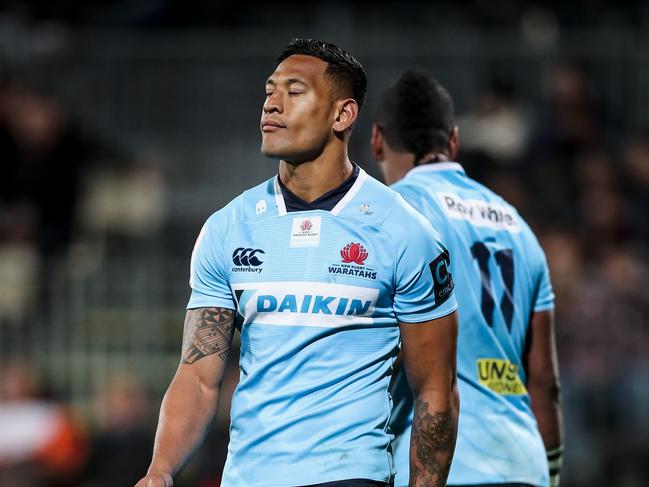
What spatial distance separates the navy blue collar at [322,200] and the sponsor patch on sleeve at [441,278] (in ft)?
1.28

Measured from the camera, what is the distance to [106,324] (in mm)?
11750

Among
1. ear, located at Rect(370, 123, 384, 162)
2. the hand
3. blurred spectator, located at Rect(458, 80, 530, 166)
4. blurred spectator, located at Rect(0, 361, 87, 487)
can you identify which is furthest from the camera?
blurred spectator, located at Rect(458, 80, 530, 166)

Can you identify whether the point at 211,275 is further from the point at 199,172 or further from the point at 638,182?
the point at 199,172

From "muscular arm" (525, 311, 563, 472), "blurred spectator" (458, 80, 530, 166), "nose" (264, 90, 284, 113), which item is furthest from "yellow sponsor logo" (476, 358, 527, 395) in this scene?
"blurred spectator" (458, 80, 530, 166)

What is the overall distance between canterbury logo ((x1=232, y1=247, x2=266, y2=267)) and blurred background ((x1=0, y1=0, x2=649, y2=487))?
5.84 meters

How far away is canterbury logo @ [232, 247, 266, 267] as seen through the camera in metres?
4.39

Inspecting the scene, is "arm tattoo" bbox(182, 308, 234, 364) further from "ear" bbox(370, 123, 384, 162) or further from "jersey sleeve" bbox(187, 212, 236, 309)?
"ear" bbox(370, 123, 384, 162)

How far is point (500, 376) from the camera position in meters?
5.31

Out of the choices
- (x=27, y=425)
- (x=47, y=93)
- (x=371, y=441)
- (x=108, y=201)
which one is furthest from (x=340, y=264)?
(x=47, y=93)

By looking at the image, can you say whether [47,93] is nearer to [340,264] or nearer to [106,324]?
[106,324]

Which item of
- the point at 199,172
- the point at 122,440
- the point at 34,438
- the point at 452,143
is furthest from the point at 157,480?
the point at 199,172

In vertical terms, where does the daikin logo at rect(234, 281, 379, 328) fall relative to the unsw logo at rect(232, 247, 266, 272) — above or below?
below

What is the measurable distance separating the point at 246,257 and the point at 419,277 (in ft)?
1.87

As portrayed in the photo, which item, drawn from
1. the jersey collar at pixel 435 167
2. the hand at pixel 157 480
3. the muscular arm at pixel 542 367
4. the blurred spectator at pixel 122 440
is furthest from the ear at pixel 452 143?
the blurred spectator at pixel 122 440
